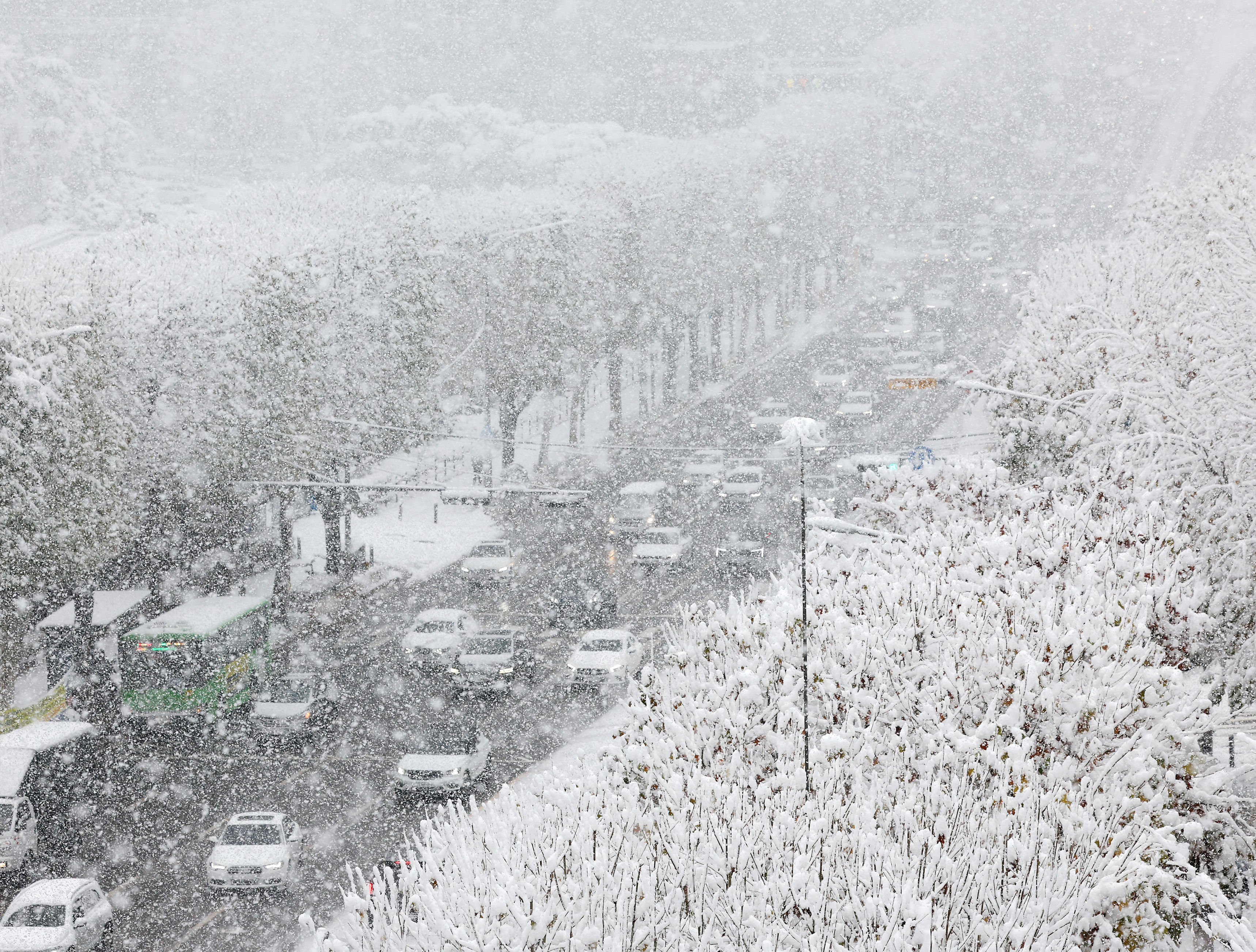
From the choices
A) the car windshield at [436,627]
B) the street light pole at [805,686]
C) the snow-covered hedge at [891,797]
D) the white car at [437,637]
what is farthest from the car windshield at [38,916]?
the car windshield at [436,627]

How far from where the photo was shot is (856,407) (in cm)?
5406

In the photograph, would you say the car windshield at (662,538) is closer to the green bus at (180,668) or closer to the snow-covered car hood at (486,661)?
the snow-covered car hood at (486,661)

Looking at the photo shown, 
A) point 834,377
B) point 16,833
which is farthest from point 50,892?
point 834,377

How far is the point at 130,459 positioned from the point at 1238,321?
2302cm

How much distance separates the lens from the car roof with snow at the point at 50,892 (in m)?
15.6

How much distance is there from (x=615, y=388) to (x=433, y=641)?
28.4 meters

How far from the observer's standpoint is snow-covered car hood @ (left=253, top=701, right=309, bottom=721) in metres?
24.1

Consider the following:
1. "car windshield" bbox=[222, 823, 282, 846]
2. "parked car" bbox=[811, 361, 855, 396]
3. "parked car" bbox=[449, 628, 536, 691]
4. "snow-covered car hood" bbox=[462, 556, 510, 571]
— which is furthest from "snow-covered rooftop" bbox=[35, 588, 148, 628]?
"parked car" bbox=[811, 361, 855, 396]

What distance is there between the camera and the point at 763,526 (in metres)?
39.3

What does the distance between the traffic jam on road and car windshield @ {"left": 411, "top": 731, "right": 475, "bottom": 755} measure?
0.04 meters

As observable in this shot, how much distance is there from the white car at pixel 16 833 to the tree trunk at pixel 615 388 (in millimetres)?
36782

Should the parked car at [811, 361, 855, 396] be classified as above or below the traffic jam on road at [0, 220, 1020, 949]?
above

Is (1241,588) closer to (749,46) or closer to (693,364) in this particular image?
(693,364)

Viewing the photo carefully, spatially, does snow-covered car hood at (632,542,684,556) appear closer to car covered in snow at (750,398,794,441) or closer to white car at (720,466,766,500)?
white car at (720,466,766,500)
